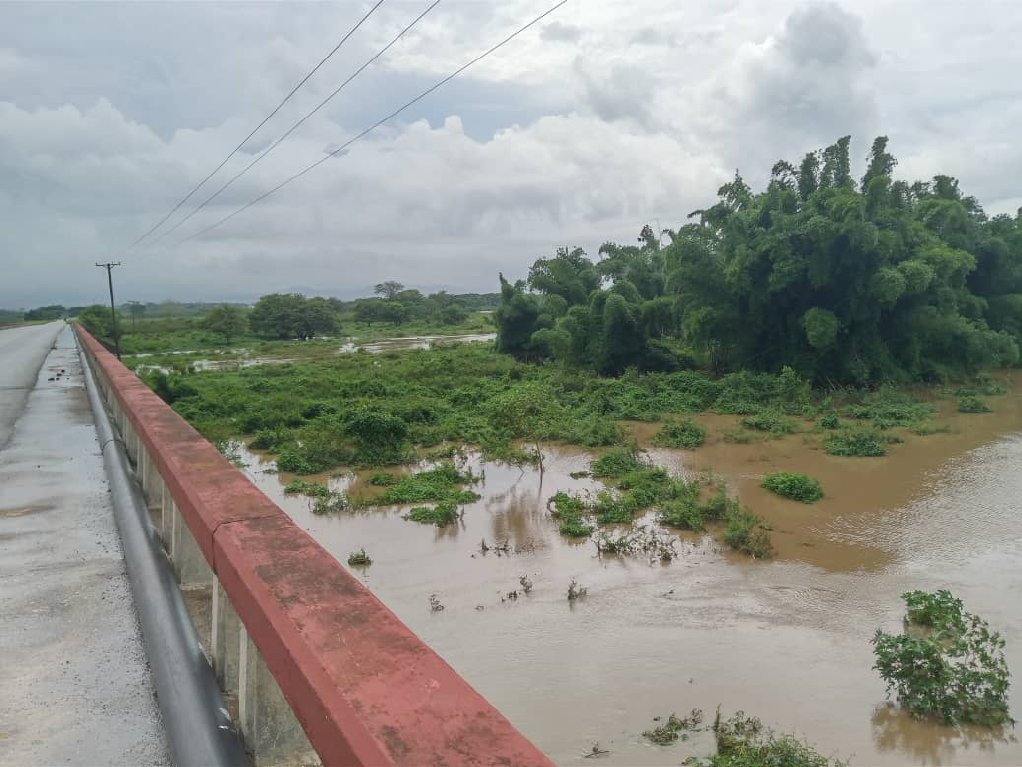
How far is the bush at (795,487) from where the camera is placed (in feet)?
34.6

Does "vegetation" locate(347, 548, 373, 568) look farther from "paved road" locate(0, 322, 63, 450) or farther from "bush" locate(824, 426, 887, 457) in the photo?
"bush" locate(824, 426, 887, 457)

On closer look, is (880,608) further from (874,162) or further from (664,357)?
(874,162)

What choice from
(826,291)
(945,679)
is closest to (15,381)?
(945,679)

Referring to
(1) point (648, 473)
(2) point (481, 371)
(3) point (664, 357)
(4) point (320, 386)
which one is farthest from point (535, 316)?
(1) point (648, 473)

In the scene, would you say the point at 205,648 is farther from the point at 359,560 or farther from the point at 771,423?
the point at 771,423

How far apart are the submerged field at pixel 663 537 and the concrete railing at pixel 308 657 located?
3171 millimetres

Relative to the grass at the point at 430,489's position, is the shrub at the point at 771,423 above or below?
above

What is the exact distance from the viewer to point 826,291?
61.6 feet

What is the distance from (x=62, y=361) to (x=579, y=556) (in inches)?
835

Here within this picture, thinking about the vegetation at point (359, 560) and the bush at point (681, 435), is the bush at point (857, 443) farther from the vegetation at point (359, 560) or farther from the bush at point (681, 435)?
the vegetation at point (359, 560)

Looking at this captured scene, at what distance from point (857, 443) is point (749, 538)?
243 inches

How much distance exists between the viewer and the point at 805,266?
709 inches

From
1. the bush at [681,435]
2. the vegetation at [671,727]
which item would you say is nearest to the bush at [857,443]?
the bush at [681,435]

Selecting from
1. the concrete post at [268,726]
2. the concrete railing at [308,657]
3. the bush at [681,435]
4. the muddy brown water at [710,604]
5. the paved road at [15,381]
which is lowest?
the muddy brown water at [710,604]
